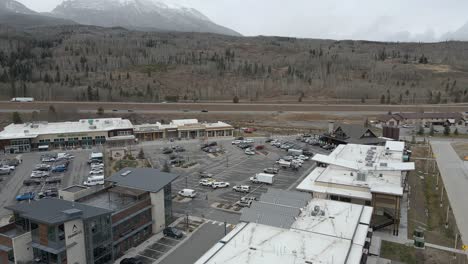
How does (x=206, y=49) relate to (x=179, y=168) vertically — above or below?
above

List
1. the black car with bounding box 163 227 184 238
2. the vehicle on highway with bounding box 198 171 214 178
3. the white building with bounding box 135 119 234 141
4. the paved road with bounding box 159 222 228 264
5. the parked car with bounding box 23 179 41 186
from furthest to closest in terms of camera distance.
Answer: the white building with bounding box 135 119 234 141 < the vehicle on highway with bounding box 198 171 214 178 < the parked car with bounding box 23 179 41 186 < the black car with bounding box 163 227 184 238 < the paved road with bounding box 159 222 228 264

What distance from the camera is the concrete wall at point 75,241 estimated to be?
1515 centimetres

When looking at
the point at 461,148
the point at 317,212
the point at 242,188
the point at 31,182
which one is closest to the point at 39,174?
the point at 31,182

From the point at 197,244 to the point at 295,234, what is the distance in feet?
19.8

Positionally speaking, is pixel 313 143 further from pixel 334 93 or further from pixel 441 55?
pixel 441 55

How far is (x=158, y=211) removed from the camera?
20297 millimetres

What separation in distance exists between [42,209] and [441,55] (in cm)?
16488

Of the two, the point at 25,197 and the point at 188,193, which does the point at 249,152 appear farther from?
the point at 25,197

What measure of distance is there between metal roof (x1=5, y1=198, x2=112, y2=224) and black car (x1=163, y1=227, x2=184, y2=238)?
4342 millimetres

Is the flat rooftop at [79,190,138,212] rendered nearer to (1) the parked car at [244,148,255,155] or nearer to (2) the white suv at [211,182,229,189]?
(2) the white suv at [211,182,229,189]

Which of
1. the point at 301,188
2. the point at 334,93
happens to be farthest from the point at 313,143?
the point at 334,93

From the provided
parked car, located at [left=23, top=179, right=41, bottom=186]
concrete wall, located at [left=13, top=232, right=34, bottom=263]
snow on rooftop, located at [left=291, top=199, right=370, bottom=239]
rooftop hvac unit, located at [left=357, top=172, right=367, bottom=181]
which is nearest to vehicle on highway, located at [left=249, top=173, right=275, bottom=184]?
rooftop hvac unit, located at [left=357, top=172, right=367, bottom=181]

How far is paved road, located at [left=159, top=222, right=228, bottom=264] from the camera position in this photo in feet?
57.9

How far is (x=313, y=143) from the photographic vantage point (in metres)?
42.8
